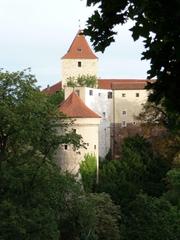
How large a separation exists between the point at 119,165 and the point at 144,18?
53.9 metres

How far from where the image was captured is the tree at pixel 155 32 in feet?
18.0

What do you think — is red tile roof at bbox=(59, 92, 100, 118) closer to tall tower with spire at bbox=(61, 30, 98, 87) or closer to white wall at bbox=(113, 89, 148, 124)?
white wall at bbox=(113, 89, 148, 124)

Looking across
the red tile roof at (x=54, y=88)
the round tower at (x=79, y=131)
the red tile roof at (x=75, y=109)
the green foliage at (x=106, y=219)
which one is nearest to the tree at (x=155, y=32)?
the green foliage at (x=106, y=219)

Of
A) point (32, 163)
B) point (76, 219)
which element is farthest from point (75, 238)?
point (32, 163)

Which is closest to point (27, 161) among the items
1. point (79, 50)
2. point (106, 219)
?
point (106, 219)

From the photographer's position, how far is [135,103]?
81625 millimetres

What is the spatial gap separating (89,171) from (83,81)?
985 inches

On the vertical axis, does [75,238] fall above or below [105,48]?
below

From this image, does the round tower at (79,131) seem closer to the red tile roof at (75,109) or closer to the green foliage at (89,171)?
the red tile roof at (75,109)

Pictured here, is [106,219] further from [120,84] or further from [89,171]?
[120,84]

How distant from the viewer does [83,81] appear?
271ft

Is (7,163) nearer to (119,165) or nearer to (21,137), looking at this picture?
(21,137)

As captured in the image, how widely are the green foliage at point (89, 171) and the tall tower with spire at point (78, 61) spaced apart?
26.1 meters

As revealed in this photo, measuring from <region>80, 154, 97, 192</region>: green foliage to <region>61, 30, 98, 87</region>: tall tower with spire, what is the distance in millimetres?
26073
